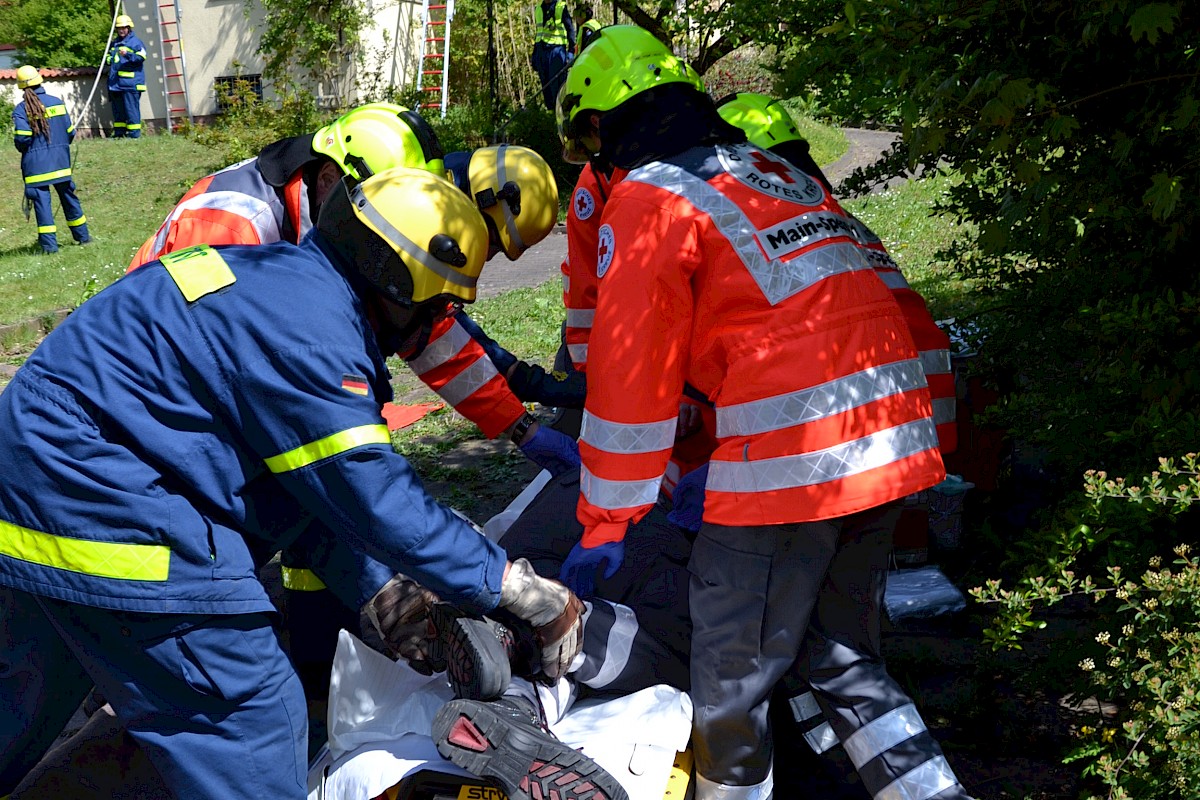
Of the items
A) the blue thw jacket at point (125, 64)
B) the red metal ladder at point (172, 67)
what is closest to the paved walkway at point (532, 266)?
the blue thw jacket at point (125, 64)

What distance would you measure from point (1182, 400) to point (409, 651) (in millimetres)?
2136

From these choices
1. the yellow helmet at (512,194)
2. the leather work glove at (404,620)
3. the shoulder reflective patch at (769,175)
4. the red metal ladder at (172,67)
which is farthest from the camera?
the red metal ladder at (172,67)

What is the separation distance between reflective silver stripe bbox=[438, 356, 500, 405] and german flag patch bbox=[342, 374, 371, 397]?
146 cm

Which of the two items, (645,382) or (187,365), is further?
(645,382)

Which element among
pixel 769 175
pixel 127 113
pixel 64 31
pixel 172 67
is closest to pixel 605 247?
pixel 769 175

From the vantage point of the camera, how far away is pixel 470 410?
12.4 feet

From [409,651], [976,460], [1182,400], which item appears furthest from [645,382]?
[976,460]

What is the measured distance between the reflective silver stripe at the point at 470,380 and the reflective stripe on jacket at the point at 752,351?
109 centimetres

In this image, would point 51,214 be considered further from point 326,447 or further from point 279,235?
point 326,447

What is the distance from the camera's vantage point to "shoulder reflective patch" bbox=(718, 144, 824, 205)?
2.70 metres

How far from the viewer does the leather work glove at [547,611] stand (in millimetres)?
2541

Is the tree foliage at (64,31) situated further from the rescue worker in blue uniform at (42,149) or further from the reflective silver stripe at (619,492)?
the reflective silver stripe at (619,492)

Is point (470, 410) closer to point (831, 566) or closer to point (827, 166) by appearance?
point (831, 566)

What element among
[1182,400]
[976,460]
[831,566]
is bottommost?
[976,460]
